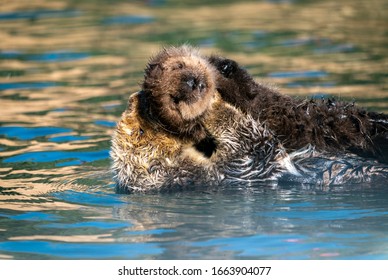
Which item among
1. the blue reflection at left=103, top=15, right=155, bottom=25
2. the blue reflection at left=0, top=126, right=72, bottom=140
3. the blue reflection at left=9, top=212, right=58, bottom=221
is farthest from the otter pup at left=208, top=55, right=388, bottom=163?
the blue reflection at left=103, top=15, right=155, bottom=25

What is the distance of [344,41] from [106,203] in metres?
6.55

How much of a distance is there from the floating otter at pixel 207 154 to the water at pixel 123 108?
102 mm

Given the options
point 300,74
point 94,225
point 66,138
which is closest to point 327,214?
point 94,225

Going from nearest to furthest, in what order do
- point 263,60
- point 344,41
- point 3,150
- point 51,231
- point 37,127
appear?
point 51,231, point 3,150, point 37,127, point 263,60, point 344,41

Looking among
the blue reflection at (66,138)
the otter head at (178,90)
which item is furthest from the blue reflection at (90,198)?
the blue reflection at (66,138)

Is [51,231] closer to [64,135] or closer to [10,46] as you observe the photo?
[64,135]

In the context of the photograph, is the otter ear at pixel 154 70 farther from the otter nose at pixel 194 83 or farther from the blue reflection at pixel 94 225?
the blue reflection at pixel 94 225

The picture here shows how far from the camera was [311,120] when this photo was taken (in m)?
5.49

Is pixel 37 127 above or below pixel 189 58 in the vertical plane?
below

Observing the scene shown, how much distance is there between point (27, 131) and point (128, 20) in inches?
242

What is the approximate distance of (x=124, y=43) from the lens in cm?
1216

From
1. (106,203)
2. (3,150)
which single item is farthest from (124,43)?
(106,203)

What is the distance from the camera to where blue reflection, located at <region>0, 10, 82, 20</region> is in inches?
557

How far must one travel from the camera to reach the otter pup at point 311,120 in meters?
5.47
